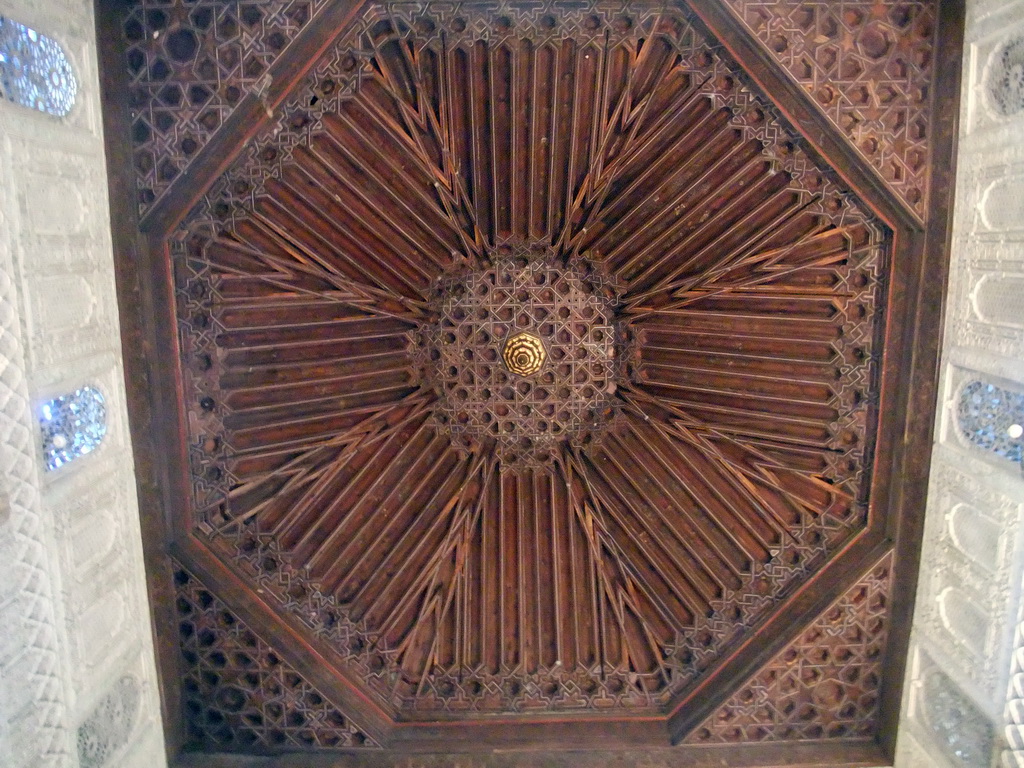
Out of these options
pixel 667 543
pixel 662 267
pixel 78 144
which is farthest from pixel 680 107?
pixel 78 144

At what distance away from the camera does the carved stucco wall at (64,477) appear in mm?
4461

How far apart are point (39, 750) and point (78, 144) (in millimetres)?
4041

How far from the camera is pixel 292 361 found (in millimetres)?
6348

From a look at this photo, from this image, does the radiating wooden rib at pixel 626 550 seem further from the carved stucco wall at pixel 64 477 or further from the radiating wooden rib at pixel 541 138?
the carved stucco wall at pixel 64 477

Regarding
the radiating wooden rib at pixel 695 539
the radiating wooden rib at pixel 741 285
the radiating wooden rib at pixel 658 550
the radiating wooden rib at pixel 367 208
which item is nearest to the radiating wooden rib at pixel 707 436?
the radiating wooden rib at pixel 695 539

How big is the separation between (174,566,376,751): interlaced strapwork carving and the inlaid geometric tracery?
399 millimetres

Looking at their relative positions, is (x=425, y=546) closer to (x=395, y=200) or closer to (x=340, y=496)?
(x=340, y=496)

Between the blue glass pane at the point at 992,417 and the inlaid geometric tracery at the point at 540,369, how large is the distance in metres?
0.72

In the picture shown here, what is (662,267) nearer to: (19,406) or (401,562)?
(401,562)

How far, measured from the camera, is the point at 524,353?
664cm

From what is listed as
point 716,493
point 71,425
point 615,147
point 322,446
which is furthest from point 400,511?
point 615,147

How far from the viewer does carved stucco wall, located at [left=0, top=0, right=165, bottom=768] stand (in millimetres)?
4461

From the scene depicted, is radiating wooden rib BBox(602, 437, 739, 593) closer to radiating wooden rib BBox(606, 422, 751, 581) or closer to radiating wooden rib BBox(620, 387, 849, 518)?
radiating wooden rib BBox(606, 422, 751, 581)

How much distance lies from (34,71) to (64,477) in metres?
2.65
